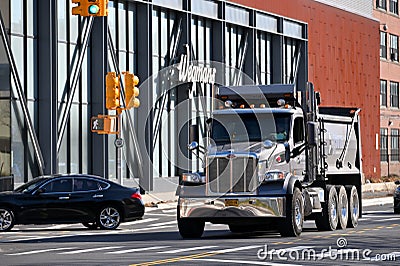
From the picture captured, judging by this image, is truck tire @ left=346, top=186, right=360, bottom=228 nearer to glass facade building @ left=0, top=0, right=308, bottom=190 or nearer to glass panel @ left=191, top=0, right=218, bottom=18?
glass facade building @ left=0, top=0, right=308, bottom=190

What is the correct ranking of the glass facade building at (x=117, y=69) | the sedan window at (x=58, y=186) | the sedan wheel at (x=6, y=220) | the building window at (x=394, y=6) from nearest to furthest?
1. the sedan wheel at (x=6, y=220)
2. the sedan window at (x=58, y=186)
3. the glass facade building at (x=117, y=69)
4. the building window at (x=394, y=6)

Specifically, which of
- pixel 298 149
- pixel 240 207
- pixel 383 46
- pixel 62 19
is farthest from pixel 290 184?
pixel 383 46

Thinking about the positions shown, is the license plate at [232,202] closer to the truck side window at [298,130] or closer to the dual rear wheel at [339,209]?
the truck side window at [298,130]

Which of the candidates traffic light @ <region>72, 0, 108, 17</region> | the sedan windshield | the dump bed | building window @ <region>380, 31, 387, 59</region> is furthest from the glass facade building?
building window @ <region>380, 31, 387, 59</region>

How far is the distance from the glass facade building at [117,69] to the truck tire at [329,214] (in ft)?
29.8

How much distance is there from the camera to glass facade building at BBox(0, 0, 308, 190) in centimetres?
4106

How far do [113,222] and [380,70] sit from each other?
2174 inches

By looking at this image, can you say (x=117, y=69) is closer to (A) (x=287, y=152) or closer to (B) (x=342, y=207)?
(B) (x=342, y=207)

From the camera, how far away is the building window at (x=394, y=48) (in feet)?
277

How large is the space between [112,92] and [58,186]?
20.0 feet

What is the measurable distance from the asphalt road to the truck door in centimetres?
169

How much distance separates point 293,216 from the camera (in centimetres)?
2412

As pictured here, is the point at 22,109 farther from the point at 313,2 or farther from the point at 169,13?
the point at 313,2

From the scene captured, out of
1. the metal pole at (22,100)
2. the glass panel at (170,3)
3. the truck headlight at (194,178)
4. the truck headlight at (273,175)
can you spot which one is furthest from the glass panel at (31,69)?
the truck headlight at (273,175)
